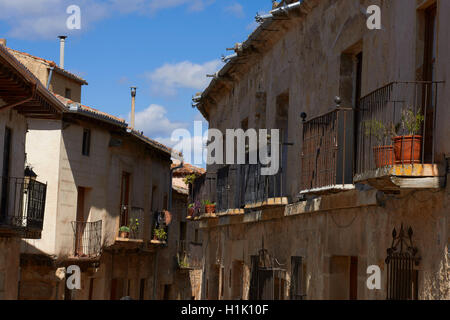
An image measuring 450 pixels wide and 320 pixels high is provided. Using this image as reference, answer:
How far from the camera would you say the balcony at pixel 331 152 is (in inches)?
403

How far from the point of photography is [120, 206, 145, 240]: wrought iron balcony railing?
1022 inches

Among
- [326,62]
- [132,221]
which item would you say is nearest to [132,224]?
[132,221]

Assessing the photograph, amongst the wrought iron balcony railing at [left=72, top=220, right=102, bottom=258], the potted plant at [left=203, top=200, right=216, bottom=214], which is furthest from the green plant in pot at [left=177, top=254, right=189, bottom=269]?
the potted plant at [left=203, top=200, right=216, bottom=214]

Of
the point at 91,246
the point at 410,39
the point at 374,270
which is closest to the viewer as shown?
the point at 410,39

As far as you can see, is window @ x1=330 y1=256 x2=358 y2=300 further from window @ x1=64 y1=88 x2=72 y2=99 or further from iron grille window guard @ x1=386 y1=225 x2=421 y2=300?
window @ x1=64 y1=88 x2=72 y2=99

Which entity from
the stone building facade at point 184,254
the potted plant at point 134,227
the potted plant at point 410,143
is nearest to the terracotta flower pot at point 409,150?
the potted plant at point 410,143

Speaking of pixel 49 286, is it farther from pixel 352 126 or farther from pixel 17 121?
pixel 352 126

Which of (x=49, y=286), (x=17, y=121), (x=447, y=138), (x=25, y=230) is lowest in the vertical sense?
(x=49, y=286)

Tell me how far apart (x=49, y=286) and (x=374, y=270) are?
14.6 m

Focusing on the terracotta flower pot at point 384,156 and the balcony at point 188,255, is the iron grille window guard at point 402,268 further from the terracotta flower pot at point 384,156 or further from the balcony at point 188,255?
the balcony at point 188,255

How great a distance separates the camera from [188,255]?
3409cm

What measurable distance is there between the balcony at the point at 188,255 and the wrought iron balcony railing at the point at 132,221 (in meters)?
6.69

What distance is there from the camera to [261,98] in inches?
634
